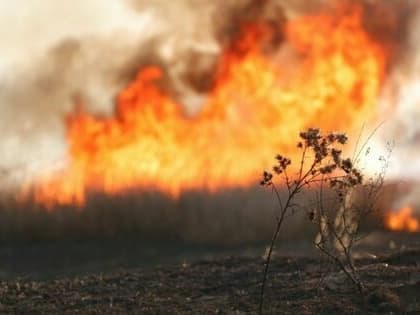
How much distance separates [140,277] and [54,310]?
9.33 m

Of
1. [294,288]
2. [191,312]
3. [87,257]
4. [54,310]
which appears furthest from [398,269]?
[87,257]

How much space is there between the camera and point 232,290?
42.1m

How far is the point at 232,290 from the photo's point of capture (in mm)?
42062

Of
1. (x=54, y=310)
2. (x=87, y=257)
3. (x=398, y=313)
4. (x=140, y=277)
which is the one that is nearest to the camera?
(x=398, y=313)

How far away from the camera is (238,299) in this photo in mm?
39469

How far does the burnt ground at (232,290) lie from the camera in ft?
121

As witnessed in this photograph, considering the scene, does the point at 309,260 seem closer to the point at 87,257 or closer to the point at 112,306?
the point at 112,306

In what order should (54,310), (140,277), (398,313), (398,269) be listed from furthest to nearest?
1. (140,277)
2. (398,269)
3. (54,310)
4. (398,313)

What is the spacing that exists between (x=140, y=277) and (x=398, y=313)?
1709cm

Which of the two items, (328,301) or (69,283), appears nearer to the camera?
(328,301)

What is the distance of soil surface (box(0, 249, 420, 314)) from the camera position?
3678 centimetres

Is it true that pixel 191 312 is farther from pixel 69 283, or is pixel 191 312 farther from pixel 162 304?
pixel 69 283

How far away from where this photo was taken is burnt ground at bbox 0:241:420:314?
121 ft

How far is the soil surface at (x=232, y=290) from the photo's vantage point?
36781mm
